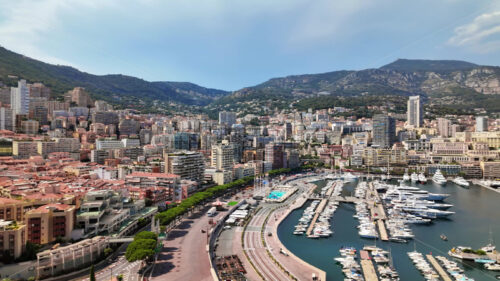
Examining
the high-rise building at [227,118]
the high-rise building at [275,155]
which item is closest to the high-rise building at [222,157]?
the high-rise building at [275,155]

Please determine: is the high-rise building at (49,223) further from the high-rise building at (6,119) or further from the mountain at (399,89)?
the mountain at (399,89)

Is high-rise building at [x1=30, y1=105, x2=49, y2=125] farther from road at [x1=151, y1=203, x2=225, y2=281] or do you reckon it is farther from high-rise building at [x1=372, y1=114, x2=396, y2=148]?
high-rise building at [x1=372, y1=114, x2=396, y2=148]

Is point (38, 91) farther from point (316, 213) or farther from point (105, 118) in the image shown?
point (316, 213)

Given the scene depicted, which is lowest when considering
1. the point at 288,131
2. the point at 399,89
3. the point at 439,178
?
the point at 439,178

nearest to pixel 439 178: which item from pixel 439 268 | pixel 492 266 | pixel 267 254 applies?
pixel 492 266

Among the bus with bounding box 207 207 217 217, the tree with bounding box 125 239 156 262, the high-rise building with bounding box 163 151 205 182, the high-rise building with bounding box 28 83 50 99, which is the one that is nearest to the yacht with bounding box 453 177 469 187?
the high-rise building with bounding box 163 151 205 182
